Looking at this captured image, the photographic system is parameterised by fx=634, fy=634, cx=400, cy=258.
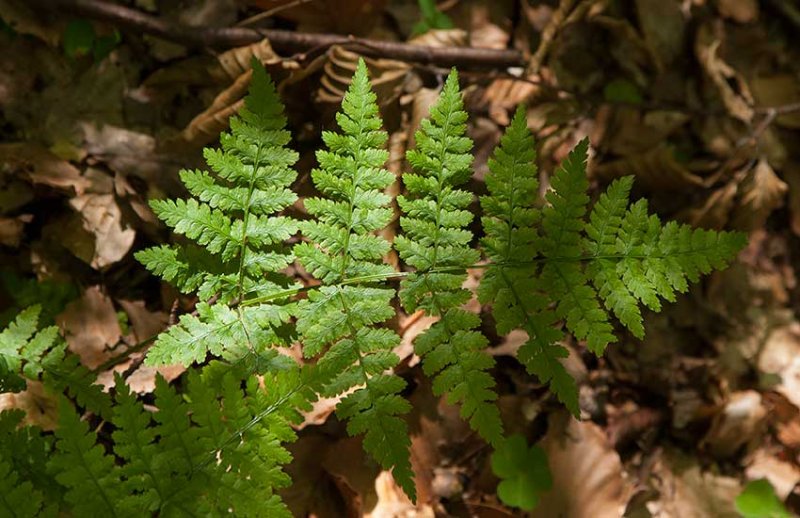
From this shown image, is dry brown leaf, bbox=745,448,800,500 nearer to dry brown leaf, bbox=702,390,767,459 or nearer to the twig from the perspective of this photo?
dry brown leaf, bbox=702,390,767,459

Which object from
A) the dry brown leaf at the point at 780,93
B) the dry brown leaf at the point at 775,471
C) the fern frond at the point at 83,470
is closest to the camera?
the fern frond at the point at 83,470

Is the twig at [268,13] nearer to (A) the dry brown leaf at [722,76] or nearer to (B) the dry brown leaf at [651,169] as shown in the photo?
(B) the dry brown leaf at [651,169]

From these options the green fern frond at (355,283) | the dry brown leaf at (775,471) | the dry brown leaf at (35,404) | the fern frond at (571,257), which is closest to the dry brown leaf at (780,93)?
the dry brown leaf at (775,471)

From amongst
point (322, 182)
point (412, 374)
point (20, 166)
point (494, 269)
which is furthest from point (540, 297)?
point (20, 166)

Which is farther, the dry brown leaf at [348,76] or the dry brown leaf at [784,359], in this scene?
the dry brown leaf at [784,359]

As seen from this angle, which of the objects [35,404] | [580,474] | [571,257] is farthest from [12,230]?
[580,474]

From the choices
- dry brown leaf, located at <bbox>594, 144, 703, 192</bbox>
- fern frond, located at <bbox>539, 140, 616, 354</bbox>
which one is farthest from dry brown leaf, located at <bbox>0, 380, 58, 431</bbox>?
dry brown leaf, located at <bbox>594, 144, 703, 192</bbox>

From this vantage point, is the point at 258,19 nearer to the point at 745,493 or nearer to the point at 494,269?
the point at 494,269
